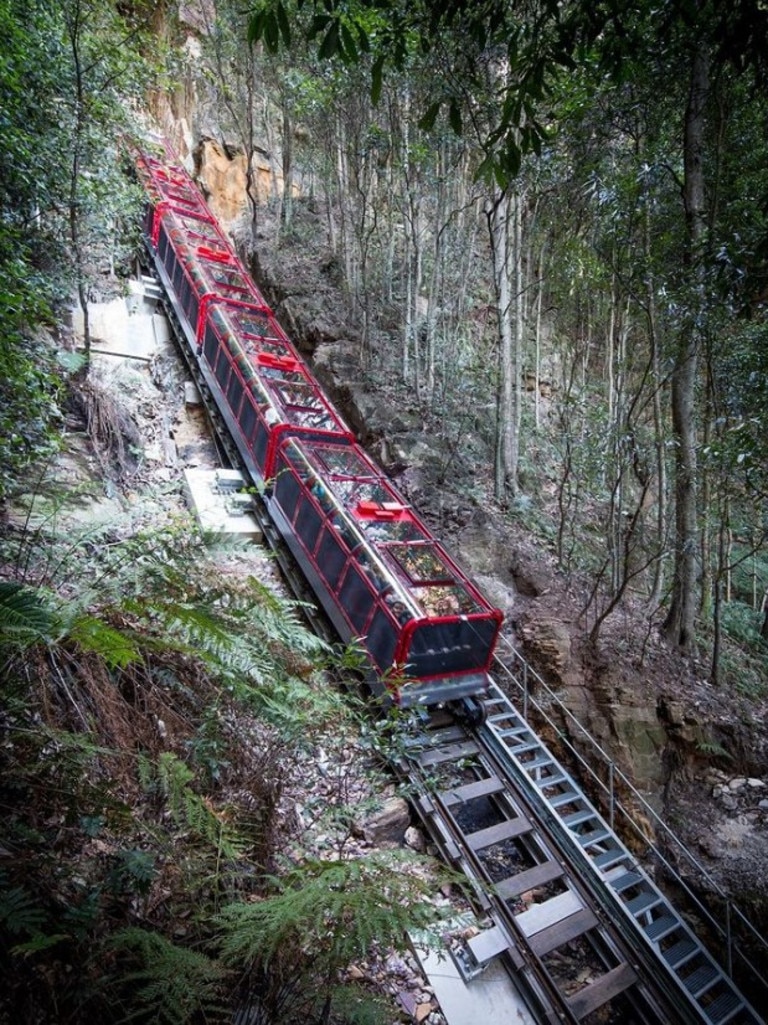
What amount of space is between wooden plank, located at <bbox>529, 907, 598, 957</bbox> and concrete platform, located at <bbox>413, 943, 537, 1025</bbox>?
1.27 ft

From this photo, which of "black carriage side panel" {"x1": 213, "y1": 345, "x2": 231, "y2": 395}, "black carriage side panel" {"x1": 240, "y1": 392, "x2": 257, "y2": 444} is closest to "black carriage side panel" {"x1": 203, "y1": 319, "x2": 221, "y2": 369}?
"black carriage side panel" {"x1": 213, "y1": 345, "x2": 231, "y2": 395}

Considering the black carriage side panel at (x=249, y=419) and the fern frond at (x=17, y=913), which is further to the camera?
the black carriage side panel at (x=249, y=419)

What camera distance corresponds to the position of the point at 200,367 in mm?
11094

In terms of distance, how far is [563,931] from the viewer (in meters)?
4.70

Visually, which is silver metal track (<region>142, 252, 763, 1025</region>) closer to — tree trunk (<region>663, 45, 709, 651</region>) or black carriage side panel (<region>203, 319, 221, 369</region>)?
tree trunk (<region>663, 45, 709, 651</region>)

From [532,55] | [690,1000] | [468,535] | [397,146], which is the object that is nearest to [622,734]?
[690,1000]

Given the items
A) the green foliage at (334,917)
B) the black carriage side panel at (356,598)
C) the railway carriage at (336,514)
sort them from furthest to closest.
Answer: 1. the black carriage side panel at (356,598)
2. the railway carriage at (336,514)
3. the green foliage at (334,917)

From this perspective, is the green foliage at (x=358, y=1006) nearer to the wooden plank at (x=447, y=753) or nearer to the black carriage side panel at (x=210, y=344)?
the wooden plank at (x=447, y=753)

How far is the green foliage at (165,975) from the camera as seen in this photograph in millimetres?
1787

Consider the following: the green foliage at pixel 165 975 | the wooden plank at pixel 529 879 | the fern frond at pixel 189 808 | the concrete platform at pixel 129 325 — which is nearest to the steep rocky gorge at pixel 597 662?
the wooden plank at pixel 529 879

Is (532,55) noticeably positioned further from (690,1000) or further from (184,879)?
(690,1000)

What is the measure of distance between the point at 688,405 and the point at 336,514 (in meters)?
5.10

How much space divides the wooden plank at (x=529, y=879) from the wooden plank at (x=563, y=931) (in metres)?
0.32

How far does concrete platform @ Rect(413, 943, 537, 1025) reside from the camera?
388 centimetres
